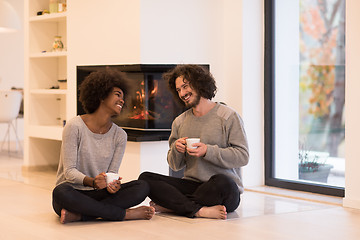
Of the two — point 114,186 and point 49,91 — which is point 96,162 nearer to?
point 114,186

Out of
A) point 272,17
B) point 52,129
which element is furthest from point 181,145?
point 52,129

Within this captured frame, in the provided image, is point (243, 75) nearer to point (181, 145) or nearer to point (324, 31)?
point (324, 31)

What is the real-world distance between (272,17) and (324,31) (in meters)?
0.53

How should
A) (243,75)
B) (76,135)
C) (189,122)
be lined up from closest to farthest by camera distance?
(76,135) → (189,122) → (243,75)

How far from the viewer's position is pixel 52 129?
18.0 ft

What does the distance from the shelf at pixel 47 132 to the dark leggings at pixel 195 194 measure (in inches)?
82.1

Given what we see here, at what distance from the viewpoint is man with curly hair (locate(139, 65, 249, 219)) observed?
11.2 feet

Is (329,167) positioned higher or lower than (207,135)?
lower

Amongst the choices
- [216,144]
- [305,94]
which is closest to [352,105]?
[305,94]

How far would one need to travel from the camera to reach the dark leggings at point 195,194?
340 centimetres

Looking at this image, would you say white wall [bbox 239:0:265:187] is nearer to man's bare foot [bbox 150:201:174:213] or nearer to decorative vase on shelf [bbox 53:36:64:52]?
man's bare foot [bbox 150:201:174:213]

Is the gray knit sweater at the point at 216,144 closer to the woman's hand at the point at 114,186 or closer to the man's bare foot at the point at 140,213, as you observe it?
the man's bare foot at the point at 140,213

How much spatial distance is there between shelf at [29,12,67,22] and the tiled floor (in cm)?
177

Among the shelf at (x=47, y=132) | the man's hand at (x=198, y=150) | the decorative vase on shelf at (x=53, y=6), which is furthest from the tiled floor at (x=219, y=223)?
the decorative vase on shelf at (x=53, y=6)
